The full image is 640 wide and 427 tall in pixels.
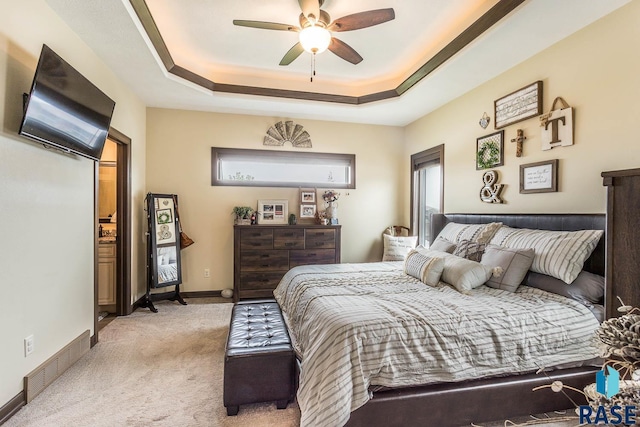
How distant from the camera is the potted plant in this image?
4414 millimetres

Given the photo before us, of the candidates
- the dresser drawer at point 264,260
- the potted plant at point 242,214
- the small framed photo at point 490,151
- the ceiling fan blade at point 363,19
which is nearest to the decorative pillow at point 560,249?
the small framed photo at point 490,151

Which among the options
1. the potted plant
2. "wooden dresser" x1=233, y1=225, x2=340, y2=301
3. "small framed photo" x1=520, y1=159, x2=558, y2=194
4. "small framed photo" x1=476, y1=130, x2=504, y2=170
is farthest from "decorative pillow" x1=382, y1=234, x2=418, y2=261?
the potted plant

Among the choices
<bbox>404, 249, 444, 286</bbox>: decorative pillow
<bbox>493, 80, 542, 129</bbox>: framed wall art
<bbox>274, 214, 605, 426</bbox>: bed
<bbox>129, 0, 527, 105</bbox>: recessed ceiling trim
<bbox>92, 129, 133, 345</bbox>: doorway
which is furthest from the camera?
<bbox>92, 129, 133, 345</bbox>: doorway

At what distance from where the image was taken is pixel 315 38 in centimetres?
240

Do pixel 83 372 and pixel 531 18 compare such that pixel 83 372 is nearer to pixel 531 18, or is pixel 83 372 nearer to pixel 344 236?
pixel 344 236

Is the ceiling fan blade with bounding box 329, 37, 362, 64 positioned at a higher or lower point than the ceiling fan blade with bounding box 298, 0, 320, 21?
lower

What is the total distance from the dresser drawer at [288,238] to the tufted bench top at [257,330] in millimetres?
1514

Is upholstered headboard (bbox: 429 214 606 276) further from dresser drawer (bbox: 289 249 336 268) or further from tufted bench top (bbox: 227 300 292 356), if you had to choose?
tufted bench top (bbox: 227 300 292 356)

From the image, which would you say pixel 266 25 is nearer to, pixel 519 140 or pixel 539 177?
pixel 519 140

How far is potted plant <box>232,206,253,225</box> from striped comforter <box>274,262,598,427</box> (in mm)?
2498

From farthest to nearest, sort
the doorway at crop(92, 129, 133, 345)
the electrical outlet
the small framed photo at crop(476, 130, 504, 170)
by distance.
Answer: the doorway at crop(92, 129, 133, 345) → the small framed photo at crop(476, 130, 504, 170) → the electrical outlet

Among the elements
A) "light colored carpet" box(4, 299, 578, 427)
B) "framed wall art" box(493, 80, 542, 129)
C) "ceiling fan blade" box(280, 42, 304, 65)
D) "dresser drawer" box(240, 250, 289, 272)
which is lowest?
"light colored carpet" box(4, 299, 578, 427)

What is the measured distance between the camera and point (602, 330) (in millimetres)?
865

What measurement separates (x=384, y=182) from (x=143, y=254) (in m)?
3.72
